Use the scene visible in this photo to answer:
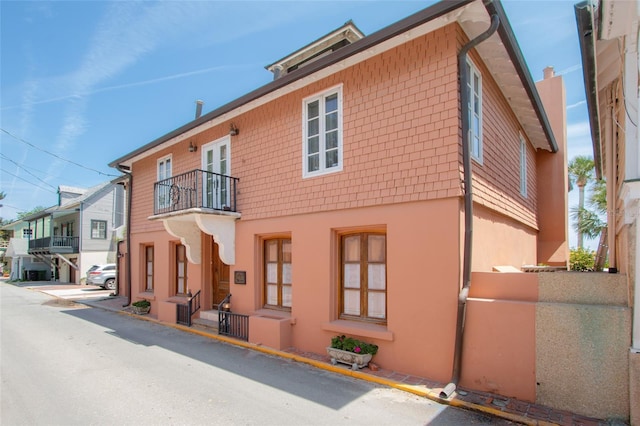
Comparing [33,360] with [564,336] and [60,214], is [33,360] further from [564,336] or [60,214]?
[60,214]

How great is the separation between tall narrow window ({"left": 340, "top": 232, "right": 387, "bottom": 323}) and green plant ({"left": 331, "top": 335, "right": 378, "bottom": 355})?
0.51 metres

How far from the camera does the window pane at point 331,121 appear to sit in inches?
291

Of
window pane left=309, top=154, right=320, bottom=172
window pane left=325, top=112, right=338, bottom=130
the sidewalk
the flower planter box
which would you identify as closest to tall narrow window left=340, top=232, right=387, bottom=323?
the flower planter box

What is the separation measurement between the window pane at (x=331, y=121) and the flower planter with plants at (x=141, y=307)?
9.13 meters

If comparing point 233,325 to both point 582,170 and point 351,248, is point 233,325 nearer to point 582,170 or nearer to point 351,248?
point 351,248

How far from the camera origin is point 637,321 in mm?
4172

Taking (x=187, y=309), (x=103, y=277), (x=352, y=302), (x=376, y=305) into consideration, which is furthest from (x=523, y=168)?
(x=103, y=277)

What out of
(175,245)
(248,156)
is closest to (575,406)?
(248,156)

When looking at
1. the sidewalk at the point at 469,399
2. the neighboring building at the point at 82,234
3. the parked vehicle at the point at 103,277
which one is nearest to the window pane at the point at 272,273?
the sidewalk at the point at 469,399

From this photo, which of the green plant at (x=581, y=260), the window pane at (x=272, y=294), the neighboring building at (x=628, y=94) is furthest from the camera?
the green plant at (x=581, y=260)

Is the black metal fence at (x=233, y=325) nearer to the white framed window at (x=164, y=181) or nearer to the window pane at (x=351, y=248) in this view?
the window pane at (x=351, y=248)

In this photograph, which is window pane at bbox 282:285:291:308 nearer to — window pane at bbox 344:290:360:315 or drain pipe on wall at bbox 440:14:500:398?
window pane at bbox 344:290:360:315

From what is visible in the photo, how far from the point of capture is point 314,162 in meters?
7.68

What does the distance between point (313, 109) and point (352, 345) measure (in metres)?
4.86
